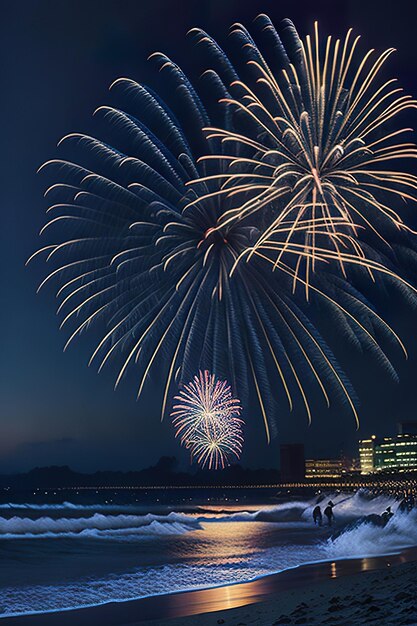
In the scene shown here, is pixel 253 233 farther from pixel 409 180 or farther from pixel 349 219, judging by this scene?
pixel 409 180

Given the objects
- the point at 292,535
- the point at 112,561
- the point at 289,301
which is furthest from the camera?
the point at 292,535

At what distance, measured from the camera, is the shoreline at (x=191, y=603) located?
1680 centimetres

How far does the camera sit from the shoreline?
16797 mm

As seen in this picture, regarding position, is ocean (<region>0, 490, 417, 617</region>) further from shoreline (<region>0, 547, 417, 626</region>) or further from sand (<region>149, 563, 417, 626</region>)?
sand (<region>149, 563, 417, 626</region>)

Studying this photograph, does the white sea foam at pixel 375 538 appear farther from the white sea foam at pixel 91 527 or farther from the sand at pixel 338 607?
the white sea foam at pixel 91 527

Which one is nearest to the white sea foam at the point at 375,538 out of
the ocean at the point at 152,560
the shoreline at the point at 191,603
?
the ocean at the point at 152,560

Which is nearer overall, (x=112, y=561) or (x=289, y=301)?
(x=289, y=301)

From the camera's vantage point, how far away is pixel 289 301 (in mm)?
27516

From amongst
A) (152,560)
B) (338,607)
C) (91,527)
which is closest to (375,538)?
(152,560)

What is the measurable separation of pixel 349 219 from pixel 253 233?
12.9 feet

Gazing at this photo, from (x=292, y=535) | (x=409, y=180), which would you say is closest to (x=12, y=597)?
(x=409, y=180)

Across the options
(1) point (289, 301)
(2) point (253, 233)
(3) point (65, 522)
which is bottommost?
(3) point (65, 522)

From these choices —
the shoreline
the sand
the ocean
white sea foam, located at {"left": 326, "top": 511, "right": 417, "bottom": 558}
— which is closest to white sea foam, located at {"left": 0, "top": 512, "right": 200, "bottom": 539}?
the ocean

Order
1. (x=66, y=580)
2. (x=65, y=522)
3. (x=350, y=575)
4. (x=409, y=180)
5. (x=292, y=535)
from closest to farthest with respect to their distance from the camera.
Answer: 1. (x=350, y=575)
2. (x=409, y=180)
3. (x=66, y=580)
4. (x=292, y=535)
5. (x=65, y=522)
